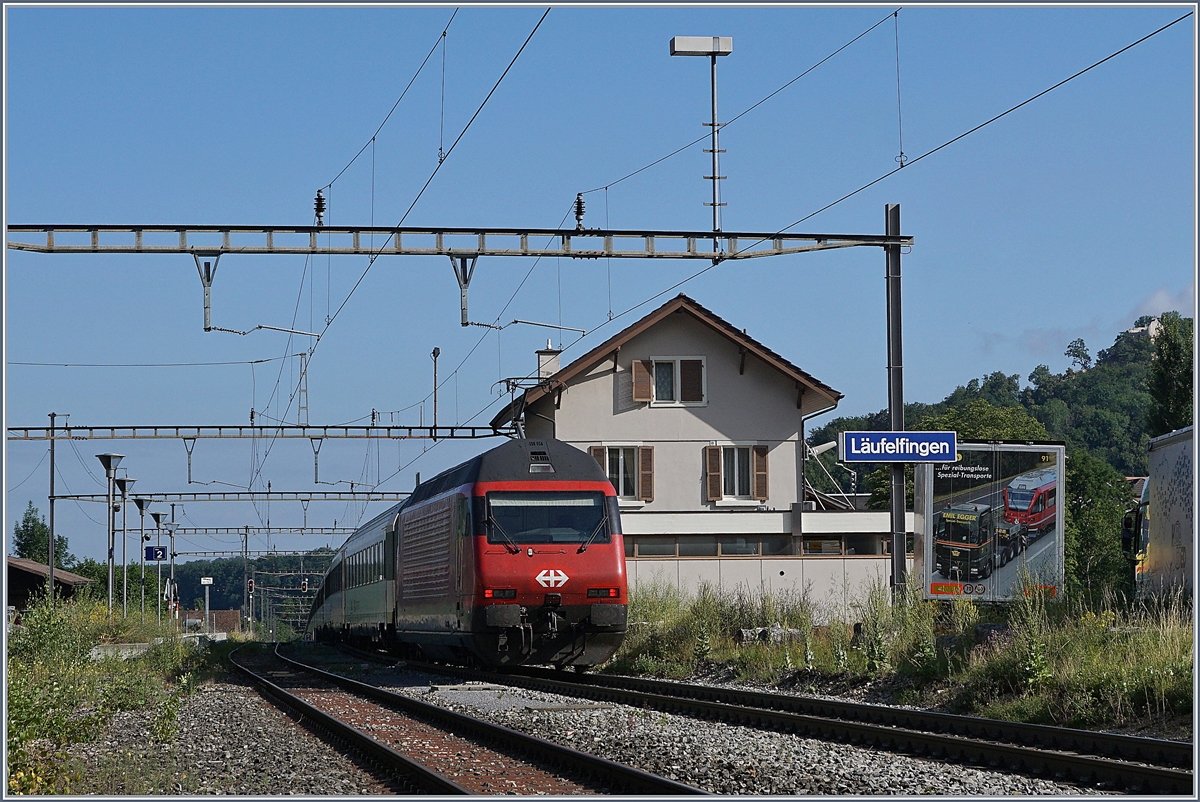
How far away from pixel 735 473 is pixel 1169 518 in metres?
18.8

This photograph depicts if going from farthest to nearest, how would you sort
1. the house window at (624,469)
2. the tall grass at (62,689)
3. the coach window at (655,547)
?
the house window at (624,469) < the coach window at (655,547) < the tall grass at (62,689)

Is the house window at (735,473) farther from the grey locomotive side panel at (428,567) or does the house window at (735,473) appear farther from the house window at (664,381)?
the grey locomotive side panel at (428,567)

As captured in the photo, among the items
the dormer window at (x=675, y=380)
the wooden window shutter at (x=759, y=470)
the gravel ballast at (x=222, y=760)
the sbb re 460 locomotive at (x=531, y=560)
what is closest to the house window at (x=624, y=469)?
the dormer window at (x=675, y=380)

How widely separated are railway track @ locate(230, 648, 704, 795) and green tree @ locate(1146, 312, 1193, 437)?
169ft

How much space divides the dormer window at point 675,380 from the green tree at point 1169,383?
29964 millimetres

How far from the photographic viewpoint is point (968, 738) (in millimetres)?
11367

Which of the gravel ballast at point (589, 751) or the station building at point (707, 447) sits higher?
the station building at point (707, 447)

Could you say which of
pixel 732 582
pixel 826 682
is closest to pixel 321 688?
pixel 826 682

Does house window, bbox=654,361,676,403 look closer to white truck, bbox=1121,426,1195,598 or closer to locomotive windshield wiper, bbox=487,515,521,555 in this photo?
white truck, bbox=1121,426,1195,598

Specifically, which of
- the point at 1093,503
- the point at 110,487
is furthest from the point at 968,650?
the point at 1093,503

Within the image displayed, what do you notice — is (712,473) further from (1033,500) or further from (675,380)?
(1033,500)

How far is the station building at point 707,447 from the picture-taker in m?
36.8

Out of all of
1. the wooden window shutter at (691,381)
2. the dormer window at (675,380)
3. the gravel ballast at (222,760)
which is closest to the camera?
the gravel ballast at (222,760)

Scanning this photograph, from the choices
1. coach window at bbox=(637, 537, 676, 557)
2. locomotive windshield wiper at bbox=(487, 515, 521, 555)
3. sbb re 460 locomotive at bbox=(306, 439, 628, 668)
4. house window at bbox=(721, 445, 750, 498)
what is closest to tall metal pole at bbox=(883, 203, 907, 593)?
sbb re 460 locomotive at bbox=(306, 439, 628, 668)
